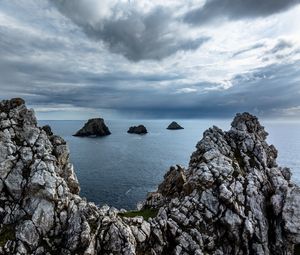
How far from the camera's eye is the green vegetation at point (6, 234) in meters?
32.6

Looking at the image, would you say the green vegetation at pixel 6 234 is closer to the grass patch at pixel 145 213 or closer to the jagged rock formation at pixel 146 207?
the jagged rock formation at pixel 146 207

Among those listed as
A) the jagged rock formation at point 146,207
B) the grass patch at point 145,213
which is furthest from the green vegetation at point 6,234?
the grass patch at point 145,213

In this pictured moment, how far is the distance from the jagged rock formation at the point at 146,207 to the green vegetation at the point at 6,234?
11 cm

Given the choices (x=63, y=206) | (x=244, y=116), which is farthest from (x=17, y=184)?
(x=244, y=116)

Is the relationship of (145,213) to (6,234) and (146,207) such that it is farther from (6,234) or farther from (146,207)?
(6,234)

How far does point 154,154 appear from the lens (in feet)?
536

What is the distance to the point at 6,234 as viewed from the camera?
33.3 meters

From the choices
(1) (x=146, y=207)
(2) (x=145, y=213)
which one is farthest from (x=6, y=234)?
(1) (x=146, y=207)

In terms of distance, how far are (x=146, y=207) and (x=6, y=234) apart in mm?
24391

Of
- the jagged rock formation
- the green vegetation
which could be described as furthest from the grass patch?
the green vegetation

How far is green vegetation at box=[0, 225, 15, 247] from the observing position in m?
32.6

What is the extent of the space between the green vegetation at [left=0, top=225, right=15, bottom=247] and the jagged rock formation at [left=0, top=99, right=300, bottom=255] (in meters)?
0.11

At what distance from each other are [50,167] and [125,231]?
13.2 metres

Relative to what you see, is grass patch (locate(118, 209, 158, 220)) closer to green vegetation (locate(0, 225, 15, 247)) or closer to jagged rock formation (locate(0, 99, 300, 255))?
jagged rock formation (locate(0, 99, 300, 255))
